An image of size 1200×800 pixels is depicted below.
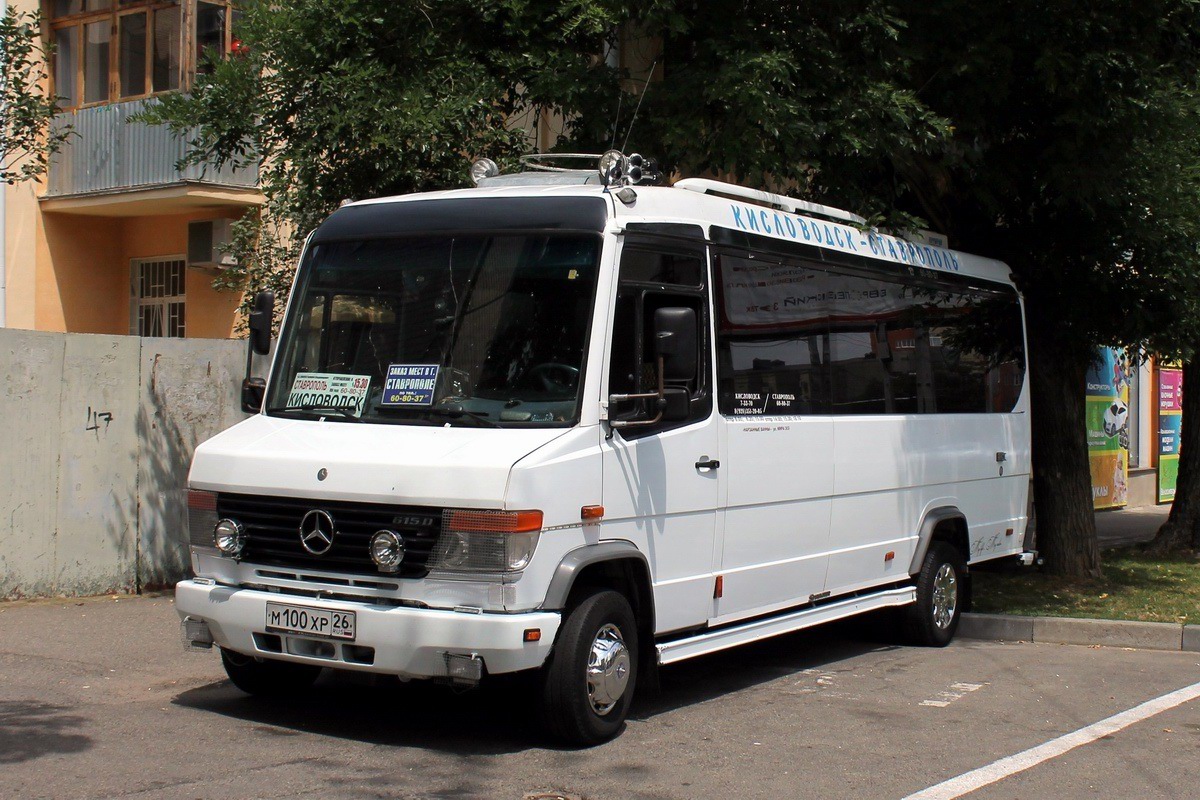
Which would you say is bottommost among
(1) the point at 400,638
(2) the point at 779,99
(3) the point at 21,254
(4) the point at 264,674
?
(4) the point at 264,674

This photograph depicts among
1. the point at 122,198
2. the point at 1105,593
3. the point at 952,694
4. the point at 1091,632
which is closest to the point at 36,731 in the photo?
the point at 952,694

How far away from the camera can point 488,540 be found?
6.24 m

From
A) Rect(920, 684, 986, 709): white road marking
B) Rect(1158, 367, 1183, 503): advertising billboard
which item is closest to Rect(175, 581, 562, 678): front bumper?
Rect(920, 684, 986, 709): white road marking

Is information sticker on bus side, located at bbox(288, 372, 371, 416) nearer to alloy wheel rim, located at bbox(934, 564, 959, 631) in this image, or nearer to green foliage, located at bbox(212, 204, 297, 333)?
alloy wheel rim, located at bbox(934, 564, 959, 631)

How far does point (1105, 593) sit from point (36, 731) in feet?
29.9

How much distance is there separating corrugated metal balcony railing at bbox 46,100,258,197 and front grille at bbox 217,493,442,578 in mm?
10511

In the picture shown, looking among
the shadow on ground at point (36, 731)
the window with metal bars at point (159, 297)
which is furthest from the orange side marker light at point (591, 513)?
the window with metal bars at point (159, 297)

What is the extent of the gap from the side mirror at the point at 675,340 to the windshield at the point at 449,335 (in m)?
0.38

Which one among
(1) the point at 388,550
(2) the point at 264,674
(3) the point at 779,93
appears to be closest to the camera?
(1) the point at 388,550

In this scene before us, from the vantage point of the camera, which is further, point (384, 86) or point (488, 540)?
point (384, 86)

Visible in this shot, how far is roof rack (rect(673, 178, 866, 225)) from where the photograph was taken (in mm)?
8094

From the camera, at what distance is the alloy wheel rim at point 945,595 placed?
33.7 ft

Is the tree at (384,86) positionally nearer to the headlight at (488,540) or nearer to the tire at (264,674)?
the tire at (264,674)

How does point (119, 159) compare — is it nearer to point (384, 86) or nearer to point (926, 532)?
point (384, 86)
